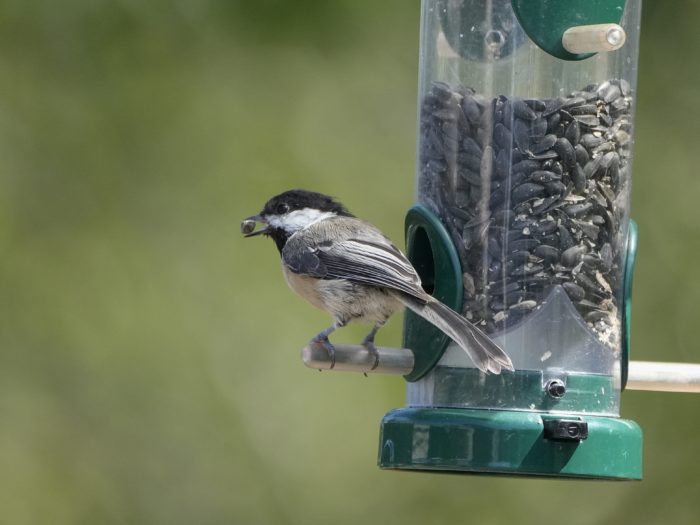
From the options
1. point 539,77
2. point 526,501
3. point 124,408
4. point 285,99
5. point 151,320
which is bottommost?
point 526,501

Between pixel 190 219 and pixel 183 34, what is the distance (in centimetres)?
133

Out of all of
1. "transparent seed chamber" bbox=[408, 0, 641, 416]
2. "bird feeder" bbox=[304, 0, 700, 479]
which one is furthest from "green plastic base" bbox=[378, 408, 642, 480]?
"transparent seed chamber" bbox=[408, 0, 641, 416]

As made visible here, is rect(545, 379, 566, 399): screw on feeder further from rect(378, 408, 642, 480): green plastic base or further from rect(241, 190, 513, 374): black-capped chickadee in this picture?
rect(241, 190, 513, 374): black-capped chickadee

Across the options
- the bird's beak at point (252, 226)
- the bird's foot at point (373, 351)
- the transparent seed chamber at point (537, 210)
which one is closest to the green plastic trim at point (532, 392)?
the transparent seed chamber at point (537, 210)

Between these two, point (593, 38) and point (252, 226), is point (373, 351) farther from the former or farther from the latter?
point (593, 38)

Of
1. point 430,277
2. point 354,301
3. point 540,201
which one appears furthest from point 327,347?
point 540,201

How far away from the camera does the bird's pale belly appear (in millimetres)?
5418

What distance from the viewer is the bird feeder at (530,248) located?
16.1ft

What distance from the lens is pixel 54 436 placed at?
8328 millimetres

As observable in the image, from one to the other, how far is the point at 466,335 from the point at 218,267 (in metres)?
3.65

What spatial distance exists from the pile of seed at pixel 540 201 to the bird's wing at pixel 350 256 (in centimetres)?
25

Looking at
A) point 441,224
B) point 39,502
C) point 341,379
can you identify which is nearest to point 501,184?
point 441,224

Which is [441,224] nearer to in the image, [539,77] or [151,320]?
[539,77]

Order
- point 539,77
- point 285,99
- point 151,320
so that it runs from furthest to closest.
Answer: point 285,99
point 151,320
point 539,77
